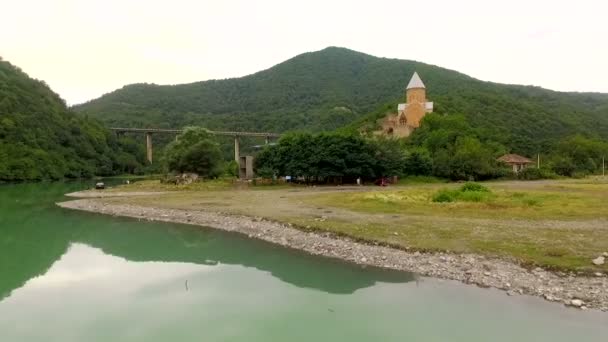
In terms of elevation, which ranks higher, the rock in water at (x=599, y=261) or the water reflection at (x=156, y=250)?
the rock in water at (x=599, y=261)

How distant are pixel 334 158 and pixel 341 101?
89857mm

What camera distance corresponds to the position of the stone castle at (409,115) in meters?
80.2

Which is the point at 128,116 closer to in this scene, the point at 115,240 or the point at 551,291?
the point at 115,240

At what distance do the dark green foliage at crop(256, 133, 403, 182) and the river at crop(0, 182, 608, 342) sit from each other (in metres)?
27.9

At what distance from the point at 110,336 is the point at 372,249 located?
955cm

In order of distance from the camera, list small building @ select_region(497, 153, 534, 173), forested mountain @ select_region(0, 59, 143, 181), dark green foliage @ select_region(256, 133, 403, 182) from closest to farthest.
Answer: dark green foliage @ select_region(256, 133, 403, 182) → small building @ select_region(497, 153, 534, 173) → forested mountain @ select_region(0, 59, 143, 181)

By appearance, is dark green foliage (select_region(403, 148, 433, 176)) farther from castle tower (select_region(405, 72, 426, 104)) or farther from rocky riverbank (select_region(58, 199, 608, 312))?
rocky riverbank (select_region(58, 199, 608, 312))

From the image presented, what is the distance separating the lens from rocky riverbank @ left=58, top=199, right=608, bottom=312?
12141 millimetres

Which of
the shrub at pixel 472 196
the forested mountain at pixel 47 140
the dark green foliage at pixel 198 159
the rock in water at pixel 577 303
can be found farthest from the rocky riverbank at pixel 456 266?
the forested mountain at pixel 47 140

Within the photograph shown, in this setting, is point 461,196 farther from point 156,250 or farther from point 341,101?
point 341,101

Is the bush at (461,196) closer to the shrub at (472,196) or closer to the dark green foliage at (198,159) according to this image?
the shrub at (472,196)

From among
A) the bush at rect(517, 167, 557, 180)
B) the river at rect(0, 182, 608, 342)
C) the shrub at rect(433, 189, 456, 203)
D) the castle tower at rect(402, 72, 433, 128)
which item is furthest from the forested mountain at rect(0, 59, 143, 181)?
the bush at rect(517, 167, 557, 180)

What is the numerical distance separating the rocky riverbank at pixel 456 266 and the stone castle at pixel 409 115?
195 feet

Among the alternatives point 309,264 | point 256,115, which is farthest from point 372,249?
point 256,115
